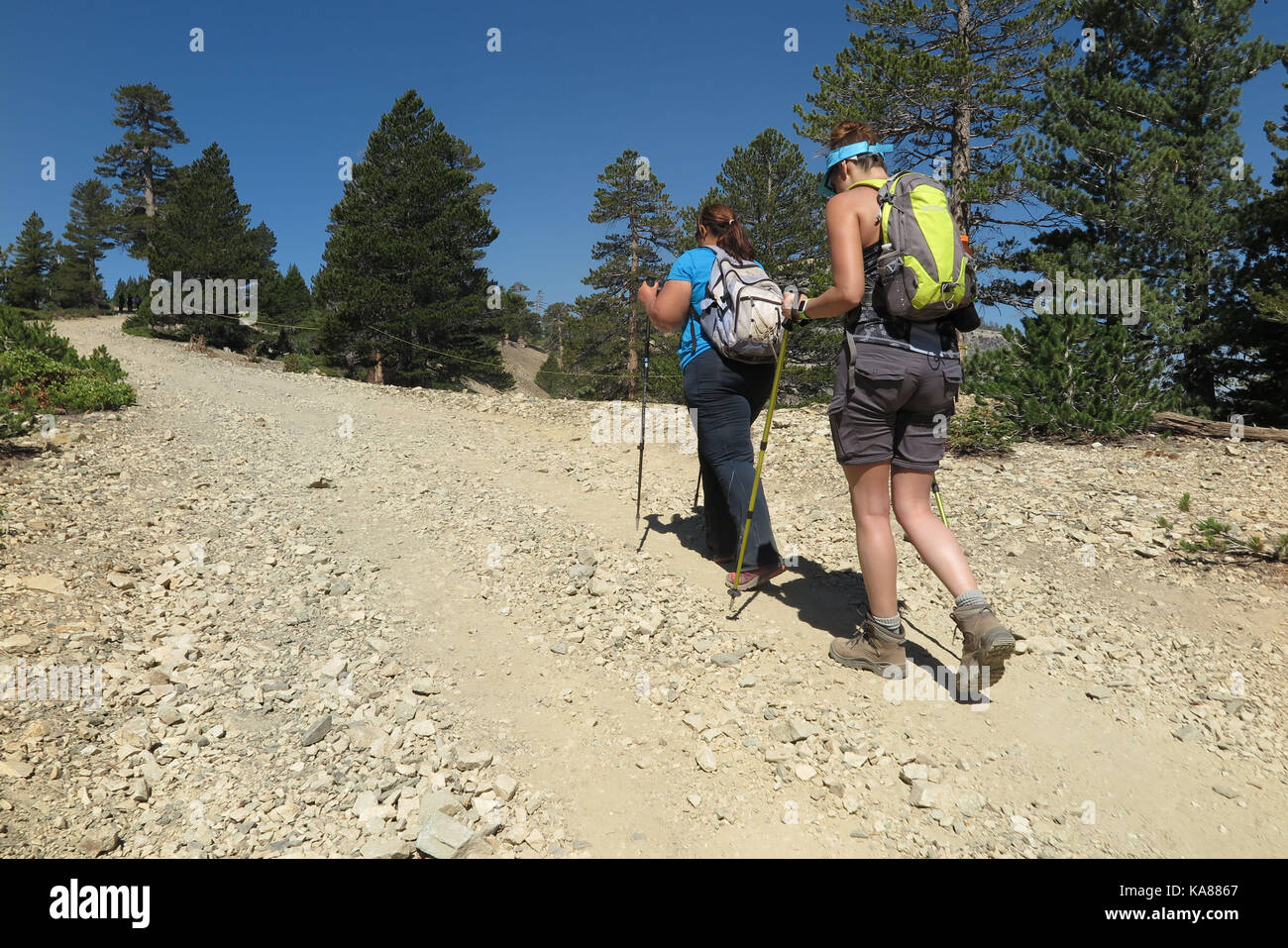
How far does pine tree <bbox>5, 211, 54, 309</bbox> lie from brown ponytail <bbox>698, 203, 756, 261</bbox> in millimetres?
59939

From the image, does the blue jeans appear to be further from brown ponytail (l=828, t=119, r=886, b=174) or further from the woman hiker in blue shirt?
brown ponytail (l=828, t=119, r=886, b=174)

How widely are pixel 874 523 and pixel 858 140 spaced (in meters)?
1.93

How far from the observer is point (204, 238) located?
27094mm


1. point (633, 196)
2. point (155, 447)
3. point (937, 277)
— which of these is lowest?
point (155, 447)

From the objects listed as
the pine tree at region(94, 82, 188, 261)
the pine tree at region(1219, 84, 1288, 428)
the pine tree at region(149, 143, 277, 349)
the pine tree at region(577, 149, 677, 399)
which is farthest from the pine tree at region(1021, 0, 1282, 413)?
the pine tree at region(94, 82, 188, 261)

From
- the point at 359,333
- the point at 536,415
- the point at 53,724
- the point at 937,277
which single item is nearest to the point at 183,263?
the point at 359,333

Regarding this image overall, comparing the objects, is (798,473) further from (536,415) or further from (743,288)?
(536,415)

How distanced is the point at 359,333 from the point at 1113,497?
25.1 meters

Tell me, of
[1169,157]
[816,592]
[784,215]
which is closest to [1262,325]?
[1169,157]

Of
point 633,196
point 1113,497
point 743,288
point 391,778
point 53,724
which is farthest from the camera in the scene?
point 633,196

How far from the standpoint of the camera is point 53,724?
3.08 metres

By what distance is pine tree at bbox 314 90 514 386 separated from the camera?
24109 millimetres

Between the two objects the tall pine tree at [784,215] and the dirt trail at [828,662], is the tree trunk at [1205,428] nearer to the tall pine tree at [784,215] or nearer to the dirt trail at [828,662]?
the dirt trail at [828,662]
